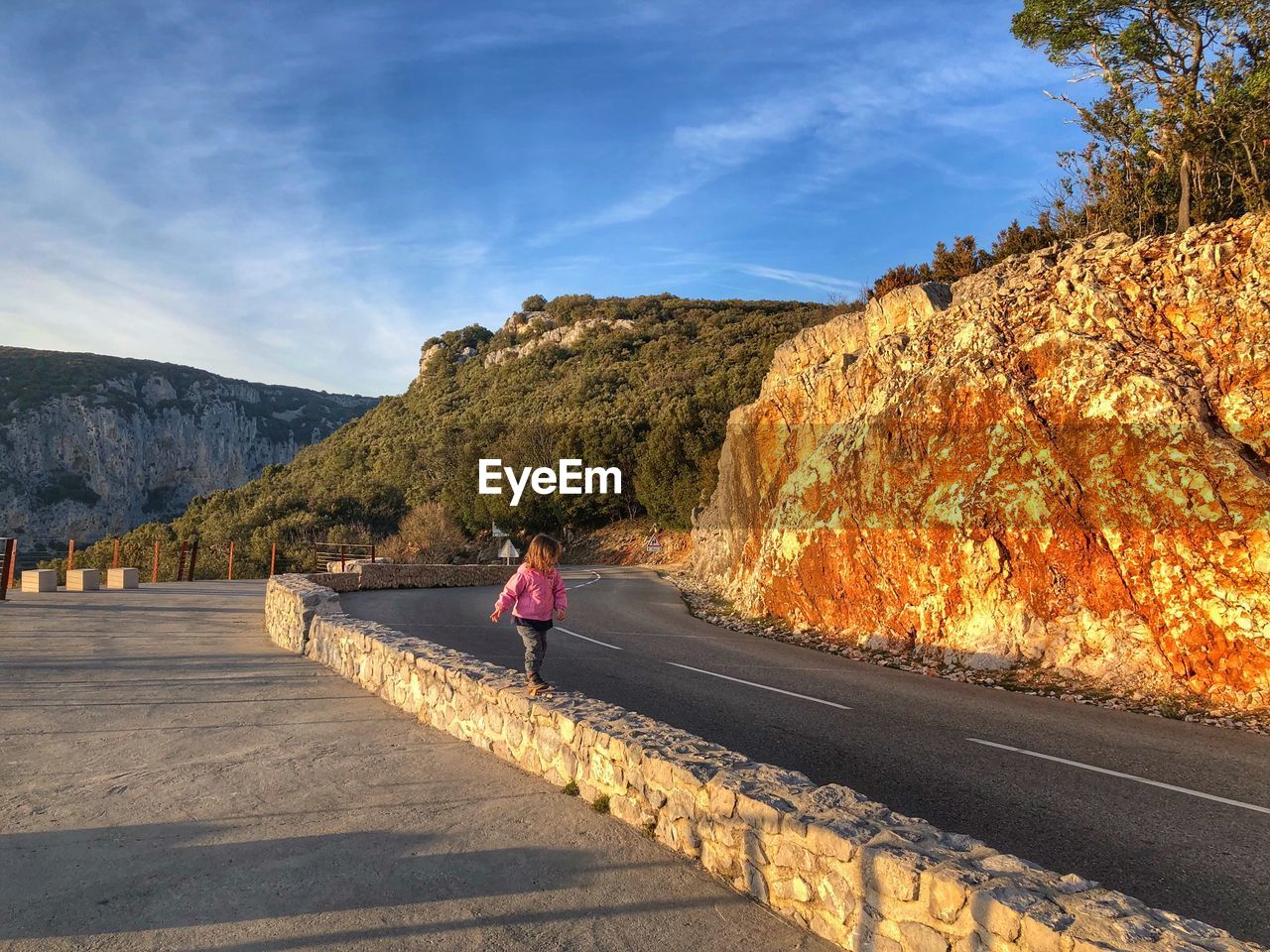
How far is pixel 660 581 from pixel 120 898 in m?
28.9

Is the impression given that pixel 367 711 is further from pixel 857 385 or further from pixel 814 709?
pixel 857 385

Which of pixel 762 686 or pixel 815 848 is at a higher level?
pixel 815 848

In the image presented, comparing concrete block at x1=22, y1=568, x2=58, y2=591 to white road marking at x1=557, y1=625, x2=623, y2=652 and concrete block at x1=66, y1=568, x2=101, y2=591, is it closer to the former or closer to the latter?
concrete block at x1=66, y1=568, x2=101, y2=591

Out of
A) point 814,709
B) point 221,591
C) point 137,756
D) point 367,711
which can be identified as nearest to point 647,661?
point 814,709

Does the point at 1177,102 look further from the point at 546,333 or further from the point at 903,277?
the point at 546,333

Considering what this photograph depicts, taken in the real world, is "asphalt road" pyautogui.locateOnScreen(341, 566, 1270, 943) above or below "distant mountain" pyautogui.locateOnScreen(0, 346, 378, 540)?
below

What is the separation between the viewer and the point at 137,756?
6.92m

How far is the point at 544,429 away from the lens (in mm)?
56125

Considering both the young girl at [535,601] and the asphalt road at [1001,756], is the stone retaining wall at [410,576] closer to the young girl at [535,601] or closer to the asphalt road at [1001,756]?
the asphalt road at [1001,756]

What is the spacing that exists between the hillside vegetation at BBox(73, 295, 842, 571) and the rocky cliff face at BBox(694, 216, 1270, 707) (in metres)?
27.5

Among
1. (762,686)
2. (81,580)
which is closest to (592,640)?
(762,686)

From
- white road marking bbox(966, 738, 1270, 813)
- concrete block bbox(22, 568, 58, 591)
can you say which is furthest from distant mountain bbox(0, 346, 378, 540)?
white road marking bbox(966, 738, 1270, 813)
